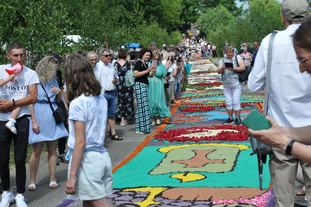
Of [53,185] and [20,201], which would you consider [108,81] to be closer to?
[53,185]

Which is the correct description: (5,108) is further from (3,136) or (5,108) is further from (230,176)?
(230,176)

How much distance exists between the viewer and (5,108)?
6.68 m

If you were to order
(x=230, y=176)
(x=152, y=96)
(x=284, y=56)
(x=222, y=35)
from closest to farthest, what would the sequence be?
(x=284, y=56) → (x=230, y=176) → (x=152, y=96) → (x=222, y=35)

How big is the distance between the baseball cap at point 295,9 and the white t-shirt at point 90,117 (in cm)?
184

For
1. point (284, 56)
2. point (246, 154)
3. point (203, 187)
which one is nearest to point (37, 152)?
point (203, 187)

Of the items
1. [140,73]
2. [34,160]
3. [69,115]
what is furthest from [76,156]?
[140,73]

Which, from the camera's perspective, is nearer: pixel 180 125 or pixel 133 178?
pixel 133 178

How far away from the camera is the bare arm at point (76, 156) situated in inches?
182

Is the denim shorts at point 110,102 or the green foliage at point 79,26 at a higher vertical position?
the green foliage at point 79,26

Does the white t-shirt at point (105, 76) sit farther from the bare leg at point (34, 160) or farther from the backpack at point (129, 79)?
the bare leg at point (34, 160)

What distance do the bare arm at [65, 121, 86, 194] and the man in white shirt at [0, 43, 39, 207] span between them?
230 centimetres

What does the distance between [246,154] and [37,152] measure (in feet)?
12.5

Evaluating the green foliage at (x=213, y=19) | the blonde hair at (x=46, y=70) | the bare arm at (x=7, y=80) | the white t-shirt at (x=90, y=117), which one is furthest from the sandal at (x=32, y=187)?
the green foliage at (x=213, y=19)

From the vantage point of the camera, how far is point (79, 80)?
4.88 metres
